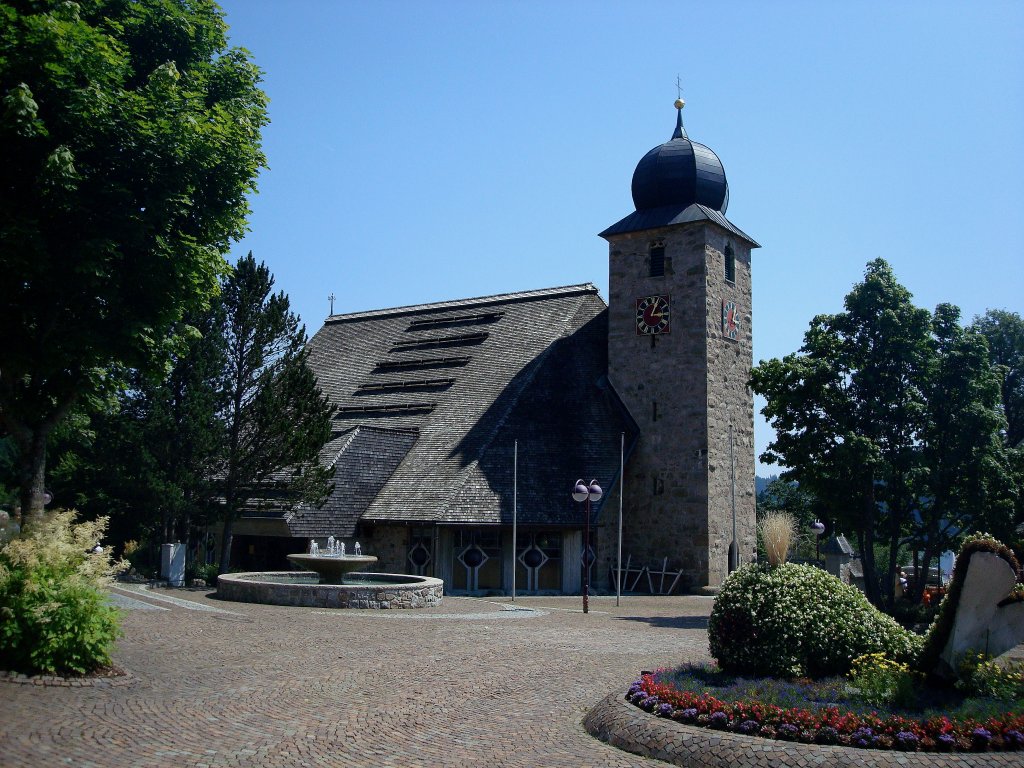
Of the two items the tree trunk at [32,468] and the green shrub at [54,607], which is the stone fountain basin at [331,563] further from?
the green shrub at [54,607]

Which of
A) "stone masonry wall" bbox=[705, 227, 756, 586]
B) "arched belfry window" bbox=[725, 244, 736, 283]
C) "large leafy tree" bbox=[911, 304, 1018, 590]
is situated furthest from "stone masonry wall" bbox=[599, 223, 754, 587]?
"large leafy tree" bbox=[911, 304, 1018, 590]

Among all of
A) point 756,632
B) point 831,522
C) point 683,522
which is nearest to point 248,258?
point 683,522

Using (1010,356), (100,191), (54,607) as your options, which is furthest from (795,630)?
(1010,356)

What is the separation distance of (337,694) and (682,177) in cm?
2920

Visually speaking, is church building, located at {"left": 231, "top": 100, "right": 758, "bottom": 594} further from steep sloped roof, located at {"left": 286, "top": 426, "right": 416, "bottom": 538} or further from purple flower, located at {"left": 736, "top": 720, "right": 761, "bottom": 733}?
purple flower, located at {"left": 736, "top": 720, "right": 761, "bottom": 733}

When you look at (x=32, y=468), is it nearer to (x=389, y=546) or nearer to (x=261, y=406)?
(x=261, y=406)

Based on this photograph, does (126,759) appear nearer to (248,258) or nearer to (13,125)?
(13,125)

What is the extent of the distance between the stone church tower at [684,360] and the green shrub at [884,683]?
22.2 meters

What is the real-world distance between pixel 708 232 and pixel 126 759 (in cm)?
3065

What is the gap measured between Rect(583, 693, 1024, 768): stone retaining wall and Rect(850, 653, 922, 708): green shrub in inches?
60.1

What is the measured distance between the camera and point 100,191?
52.2 feet

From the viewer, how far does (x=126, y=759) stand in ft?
28.0

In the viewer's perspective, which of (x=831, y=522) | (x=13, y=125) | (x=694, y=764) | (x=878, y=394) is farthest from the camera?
(x=831, y=522)

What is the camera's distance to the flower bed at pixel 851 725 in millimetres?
8992
